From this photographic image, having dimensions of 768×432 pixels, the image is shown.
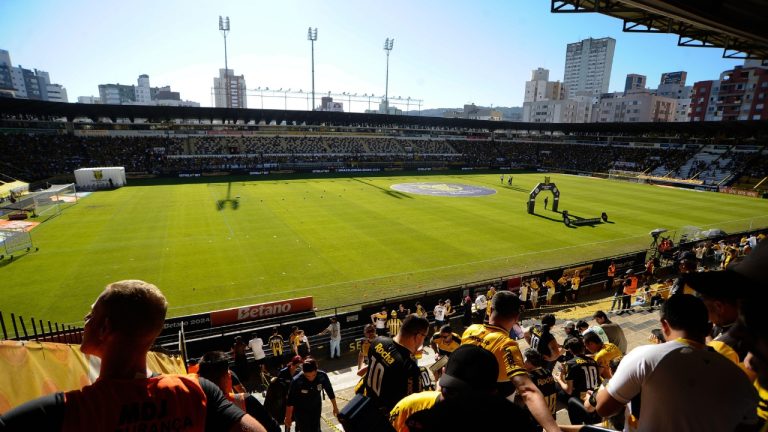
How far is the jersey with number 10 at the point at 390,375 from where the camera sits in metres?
3.59

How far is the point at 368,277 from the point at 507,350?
16014mm

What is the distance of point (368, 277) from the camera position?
1939 cm

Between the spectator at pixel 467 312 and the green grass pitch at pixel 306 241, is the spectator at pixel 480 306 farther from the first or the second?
the green grass pitch at pixel 306 241

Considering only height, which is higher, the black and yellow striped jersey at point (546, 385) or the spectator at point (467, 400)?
the spectator at point (467, 400)

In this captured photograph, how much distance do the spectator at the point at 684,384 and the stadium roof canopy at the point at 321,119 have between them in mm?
66965

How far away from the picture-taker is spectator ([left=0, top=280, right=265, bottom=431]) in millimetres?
1854

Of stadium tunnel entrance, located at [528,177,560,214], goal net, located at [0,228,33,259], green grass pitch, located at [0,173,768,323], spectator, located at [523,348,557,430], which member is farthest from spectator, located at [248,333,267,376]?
stadium tunnel entrance, located at [528,177,560,214]

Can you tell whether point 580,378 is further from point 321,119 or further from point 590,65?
point 590,65

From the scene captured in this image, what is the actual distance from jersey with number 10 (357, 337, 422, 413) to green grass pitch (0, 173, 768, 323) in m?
13.1

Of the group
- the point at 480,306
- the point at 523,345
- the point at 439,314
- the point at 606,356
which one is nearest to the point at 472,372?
the point at 606,356

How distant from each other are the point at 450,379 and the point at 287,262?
1973cm

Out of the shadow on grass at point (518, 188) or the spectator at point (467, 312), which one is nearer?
the spectator at point (467, 312)

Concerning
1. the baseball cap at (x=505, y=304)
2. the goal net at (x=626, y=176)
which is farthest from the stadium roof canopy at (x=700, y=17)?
the goal net at (x=626, y=176)

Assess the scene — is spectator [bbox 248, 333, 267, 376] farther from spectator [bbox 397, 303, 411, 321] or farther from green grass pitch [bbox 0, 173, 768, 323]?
green grass pitch [bbox 0, 173, 768, 323]
